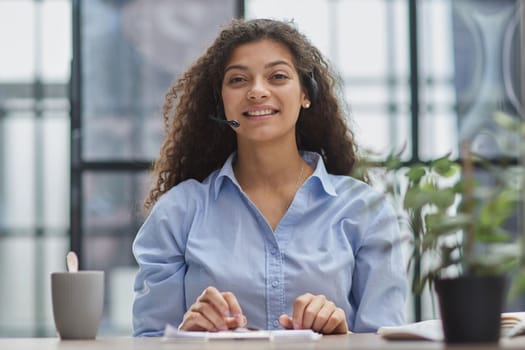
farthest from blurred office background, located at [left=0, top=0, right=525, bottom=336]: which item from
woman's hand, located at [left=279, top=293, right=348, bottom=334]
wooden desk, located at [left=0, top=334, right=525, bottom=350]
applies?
wooden desk, located at [left=0, top=334, right=525, bottom=350]

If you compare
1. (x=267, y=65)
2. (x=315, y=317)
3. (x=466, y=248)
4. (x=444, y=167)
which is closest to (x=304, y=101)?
(x=267, y=65)

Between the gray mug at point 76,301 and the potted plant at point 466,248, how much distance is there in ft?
2.30

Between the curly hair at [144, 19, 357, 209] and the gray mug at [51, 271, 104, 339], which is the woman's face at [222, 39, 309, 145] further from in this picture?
the gray mug at [51, 271, 104, 339]

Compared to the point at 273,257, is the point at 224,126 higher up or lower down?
higher up

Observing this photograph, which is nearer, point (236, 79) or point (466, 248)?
point (466, 248)

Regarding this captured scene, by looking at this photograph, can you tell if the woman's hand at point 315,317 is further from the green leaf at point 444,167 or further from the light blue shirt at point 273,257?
the green leaf at point 444,167

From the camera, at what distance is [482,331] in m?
1.59

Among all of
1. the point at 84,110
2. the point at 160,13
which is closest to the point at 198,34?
the point at 160,13

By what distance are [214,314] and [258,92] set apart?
657mm

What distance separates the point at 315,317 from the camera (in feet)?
7.28

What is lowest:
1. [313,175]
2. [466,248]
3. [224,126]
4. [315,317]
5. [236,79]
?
[315,317]

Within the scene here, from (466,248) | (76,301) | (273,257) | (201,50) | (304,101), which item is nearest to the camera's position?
(466,248)

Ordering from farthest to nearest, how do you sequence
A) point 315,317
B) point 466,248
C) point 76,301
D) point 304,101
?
point 304,101, point 315,317, point 76,301, point 466,248

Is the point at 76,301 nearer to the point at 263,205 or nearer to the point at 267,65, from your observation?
the point at 263,205
